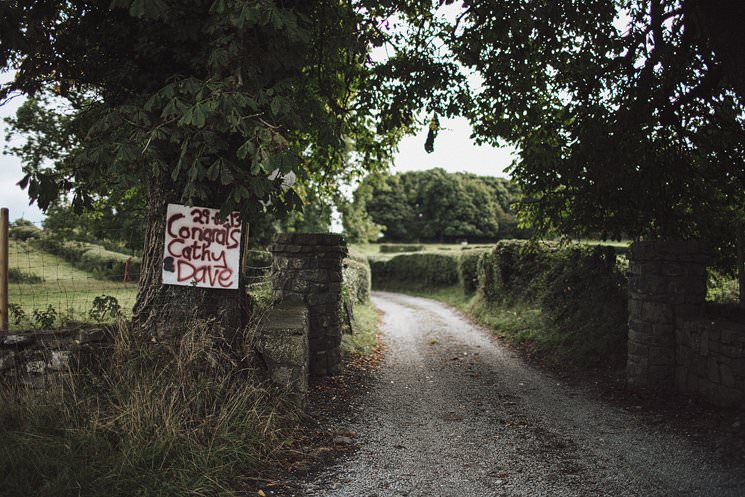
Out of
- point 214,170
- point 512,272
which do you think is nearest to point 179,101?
point 214,170

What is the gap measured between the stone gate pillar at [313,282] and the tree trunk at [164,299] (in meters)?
2.00

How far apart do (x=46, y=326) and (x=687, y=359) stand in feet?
23.3

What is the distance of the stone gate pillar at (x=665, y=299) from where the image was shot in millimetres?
6195

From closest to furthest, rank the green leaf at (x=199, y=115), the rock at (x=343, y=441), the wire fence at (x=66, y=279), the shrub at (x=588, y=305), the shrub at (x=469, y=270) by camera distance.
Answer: the green leaf at (x=199, y=115), the rock at (x=343, y=441), the wire fence at (x=66, y=279), the shrub at (x=588, y=305), the shrub at (x=469, y=270)

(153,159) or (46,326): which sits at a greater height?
(153,159)

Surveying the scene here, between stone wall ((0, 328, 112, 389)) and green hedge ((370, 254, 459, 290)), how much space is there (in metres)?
17.4

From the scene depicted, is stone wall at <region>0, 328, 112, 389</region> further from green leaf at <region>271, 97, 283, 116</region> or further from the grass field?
green leaf at <region>271, 97, 283, 116</region>

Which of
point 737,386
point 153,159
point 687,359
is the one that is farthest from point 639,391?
point 153,159

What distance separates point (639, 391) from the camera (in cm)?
627

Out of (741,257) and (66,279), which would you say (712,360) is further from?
(66,279)

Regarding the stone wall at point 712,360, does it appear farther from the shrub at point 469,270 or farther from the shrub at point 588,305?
the shrub at point 469,270

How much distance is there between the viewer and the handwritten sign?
16.1 feet

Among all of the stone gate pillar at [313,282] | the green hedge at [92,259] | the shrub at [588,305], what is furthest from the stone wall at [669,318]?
the green hedge at [92,259]

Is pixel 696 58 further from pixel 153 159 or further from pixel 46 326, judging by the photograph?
pixel 46 326
